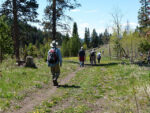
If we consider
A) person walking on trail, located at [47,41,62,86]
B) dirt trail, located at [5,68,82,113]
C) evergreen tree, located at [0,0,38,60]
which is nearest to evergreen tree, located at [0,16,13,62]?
evergreen tree, located at [0,0,38,60]

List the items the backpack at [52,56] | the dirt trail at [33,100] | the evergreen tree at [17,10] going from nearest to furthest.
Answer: the dirt trail at [33,100] → the backpack at [52,56] → the evergreen tree at [17,10]

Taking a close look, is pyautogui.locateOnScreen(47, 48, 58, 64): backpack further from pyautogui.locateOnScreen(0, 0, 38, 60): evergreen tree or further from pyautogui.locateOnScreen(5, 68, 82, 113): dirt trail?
pyautogui.locateOnScreen(0, 0, 38, 60): evergreen tree

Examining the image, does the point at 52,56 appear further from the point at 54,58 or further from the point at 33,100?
the point at 33,100

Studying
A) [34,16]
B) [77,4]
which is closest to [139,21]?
[77,4]

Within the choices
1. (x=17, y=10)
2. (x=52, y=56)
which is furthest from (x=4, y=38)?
(x=52, y=56)

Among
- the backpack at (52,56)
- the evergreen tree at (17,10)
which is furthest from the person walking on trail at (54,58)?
the evergreen tree at (17,10)

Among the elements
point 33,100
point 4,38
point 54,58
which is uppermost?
point 4,38

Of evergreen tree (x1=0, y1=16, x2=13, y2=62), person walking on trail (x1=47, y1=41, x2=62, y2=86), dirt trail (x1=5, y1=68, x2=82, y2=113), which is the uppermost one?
evergreen tree (x1=0, y1=16, x2=13, y2=62)

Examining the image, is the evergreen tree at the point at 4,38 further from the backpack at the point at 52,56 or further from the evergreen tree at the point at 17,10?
the backpack at the point at 52,56

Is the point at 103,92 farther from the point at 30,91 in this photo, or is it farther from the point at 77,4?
the point at 77,4

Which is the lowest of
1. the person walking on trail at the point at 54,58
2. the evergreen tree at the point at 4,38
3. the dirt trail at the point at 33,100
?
the dirt trail at the point at 33,100

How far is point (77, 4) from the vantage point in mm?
20672

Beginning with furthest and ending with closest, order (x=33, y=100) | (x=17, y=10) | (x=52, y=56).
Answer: (x=17, y=10), (x=52, y=56), (x=33, y=100)

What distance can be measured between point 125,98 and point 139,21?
56.1 metres
